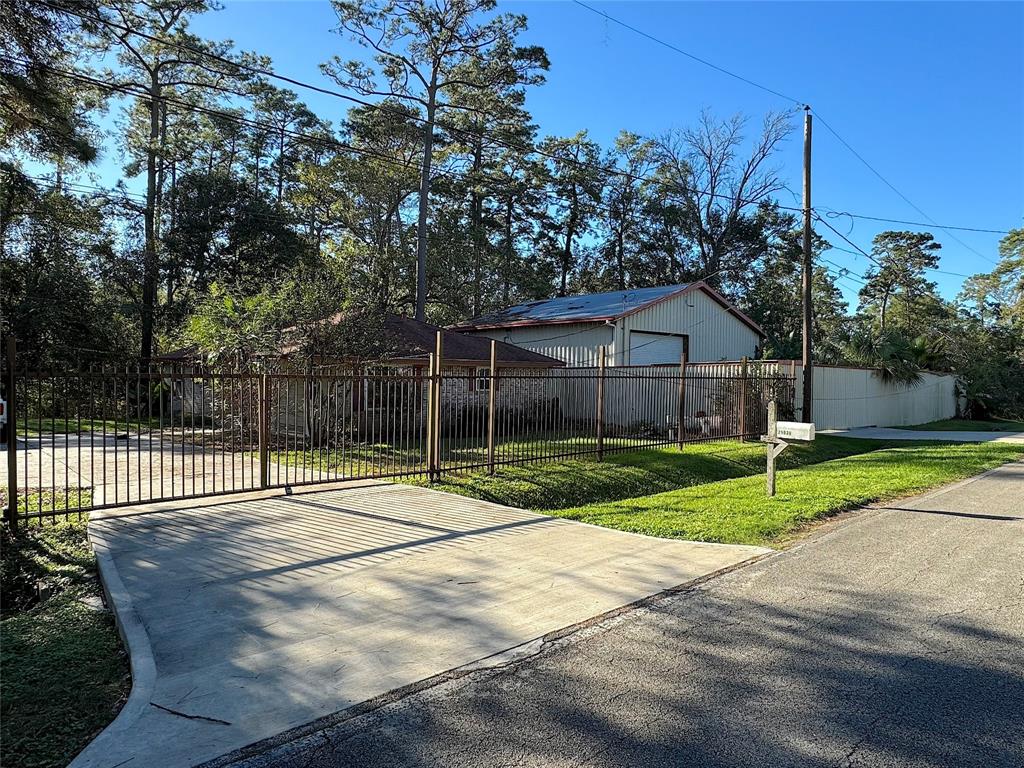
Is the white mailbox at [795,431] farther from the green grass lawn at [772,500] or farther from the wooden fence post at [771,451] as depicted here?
the green grass lawn at [772,500]

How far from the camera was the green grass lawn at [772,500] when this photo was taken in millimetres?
7602

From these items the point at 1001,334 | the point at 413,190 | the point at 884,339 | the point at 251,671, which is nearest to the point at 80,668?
the point at 251,671

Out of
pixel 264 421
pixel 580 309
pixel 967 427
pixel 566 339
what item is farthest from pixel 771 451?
pixel 967 427

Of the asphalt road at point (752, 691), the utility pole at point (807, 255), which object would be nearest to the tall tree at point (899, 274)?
the utility pole at point (807, 255)

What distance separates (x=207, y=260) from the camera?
29.4 metres

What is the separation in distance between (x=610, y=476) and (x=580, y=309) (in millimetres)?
14352

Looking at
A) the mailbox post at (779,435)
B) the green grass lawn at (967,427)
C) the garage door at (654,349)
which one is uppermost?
the garage door at (654,349)

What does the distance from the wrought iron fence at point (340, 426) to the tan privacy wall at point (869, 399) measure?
3.30 metres

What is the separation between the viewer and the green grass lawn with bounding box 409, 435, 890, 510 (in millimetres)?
9570

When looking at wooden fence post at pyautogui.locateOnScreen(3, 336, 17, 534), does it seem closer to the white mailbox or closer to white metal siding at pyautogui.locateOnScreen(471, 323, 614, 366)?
the white mailbox

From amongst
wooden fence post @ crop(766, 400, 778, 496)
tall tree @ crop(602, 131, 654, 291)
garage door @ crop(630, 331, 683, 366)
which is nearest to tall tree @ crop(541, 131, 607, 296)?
tall tree @ crop(602, 131, 654, 291)

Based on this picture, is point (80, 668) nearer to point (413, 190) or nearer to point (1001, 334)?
point (413, 190)

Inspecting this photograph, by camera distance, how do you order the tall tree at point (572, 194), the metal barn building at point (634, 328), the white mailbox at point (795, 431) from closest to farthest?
the white mailbox at point (795, 431) → the metal barn building at point (634, 328) → the tall tree at point (572, 194)

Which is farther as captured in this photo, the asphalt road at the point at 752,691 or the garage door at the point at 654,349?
the garage door at the point at 654,349
